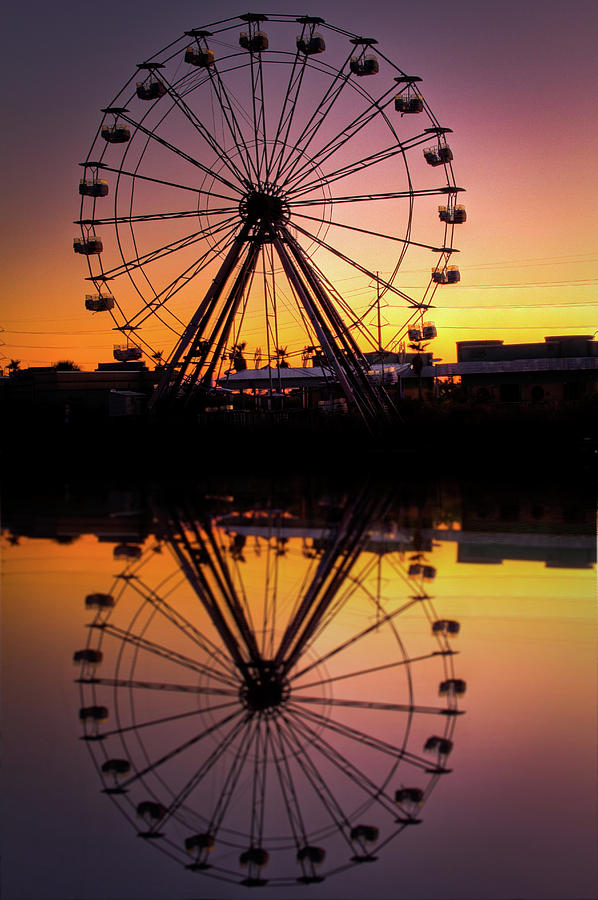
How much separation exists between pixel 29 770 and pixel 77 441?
90.5ft

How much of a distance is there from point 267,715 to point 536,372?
57.2m

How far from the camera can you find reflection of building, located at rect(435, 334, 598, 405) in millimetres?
59562

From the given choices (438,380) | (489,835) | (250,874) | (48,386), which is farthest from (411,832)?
(438,380)

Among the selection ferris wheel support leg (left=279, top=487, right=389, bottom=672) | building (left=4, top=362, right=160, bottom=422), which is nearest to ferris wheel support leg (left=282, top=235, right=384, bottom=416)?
ferris wheel support leg (left=279, top=487, right=389, bottom=672)

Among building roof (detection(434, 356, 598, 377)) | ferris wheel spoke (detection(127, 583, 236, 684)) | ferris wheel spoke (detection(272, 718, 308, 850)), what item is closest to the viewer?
ferris wheel spoke (detection(272, 718, 308, 850))

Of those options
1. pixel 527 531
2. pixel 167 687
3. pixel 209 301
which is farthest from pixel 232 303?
pixel 167 687

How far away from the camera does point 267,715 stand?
561 centimetres

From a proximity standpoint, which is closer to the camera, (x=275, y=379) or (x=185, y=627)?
(x=185, y=627)

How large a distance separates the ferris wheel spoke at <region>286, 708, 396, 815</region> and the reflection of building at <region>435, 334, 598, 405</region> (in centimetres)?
5196

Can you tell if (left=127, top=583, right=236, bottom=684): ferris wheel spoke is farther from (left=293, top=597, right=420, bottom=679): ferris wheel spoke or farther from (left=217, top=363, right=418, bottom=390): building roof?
(left=217, top=363, right=418, bottom=390): building roof

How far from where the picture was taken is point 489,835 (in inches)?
168

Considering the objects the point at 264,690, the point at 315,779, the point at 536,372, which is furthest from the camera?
the point at 536,372

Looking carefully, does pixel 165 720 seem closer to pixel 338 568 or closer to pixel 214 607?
pixel 214 607

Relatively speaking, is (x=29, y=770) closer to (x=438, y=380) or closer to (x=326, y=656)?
(x=326, y=656)
